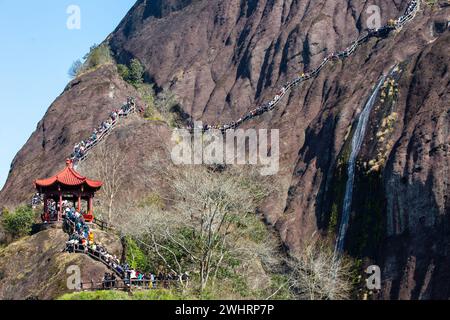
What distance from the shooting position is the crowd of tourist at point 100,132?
65.4 m

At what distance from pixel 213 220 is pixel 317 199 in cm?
2031

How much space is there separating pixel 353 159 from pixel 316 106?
13.9m

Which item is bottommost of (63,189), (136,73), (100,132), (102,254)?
(102,254)

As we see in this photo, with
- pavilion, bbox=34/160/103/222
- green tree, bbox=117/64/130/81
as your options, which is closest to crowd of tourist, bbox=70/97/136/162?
pavilion, bbox=34/160/103/222

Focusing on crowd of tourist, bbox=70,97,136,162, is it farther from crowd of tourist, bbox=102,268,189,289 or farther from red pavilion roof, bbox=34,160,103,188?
crowd of tourist, bbox=102,268,189,289

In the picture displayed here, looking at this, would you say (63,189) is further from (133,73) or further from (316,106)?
(133,73)

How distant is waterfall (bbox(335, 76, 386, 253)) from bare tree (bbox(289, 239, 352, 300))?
3256 mm

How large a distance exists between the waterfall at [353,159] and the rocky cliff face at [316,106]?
2.51 ft

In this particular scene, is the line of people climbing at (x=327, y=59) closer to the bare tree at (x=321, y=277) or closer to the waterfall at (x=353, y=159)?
the waterfall at (x=353, y=159)

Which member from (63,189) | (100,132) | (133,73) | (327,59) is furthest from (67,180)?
(133,73)

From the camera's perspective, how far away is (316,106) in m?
73.2

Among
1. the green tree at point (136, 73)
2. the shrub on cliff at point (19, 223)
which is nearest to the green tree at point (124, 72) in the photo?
the green tree at point (136, 73)

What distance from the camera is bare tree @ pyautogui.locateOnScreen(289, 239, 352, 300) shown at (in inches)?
1855
